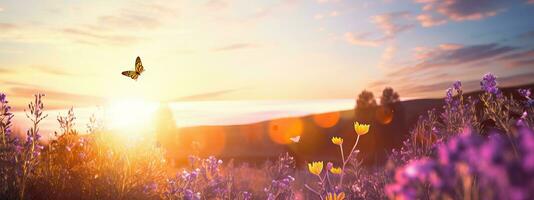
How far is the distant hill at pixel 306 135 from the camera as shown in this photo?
2752 cm

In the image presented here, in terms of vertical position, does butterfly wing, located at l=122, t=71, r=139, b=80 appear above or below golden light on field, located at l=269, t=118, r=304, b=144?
above

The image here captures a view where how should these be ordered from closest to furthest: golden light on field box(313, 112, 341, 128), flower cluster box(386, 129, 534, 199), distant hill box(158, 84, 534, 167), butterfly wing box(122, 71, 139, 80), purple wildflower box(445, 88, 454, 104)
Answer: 1. flower cluster box(386, 129, 534, 199)
2. purple wildflower box(445, 88, 454, 104)
3. butterfly wing box(122, 71, 139, 80)
4. distant hill box(158, 84, 534, 167)
5. golden light on field box(313, 112, 341, 128)

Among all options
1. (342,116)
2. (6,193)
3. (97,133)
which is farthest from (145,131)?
(342,116)

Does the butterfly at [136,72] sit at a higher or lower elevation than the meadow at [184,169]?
higher

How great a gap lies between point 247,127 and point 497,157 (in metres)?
72.8

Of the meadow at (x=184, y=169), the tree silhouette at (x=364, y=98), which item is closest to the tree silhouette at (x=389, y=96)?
the tree silhouette at (x=364, y=98)

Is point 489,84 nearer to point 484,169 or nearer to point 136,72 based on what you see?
point 484,169

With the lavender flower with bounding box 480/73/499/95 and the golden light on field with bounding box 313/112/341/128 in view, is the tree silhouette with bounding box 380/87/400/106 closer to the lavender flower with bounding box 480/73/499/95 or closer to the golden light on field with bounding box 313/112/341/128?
the golden light on field with bounding box 313/112/341/128

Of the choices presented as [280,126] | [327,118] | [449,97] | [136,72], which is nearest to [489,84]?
[449,97]

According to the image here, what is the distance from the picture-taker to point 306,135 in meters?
33.6

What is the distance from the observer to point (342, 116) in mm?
54219

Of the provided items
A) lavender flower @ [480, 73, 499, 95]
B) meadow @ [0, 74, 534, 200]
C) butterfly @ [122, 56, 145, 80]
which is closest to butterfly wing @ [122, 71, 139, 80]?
butterfly @ [122, 56, 145, 80]

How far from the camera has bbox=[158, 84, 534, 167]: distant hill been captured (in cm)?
2752

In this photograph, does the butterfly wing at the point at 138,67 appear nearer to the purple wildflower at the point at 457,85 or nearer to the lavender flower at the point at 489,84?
the purple wildflower at the point at 457,85
